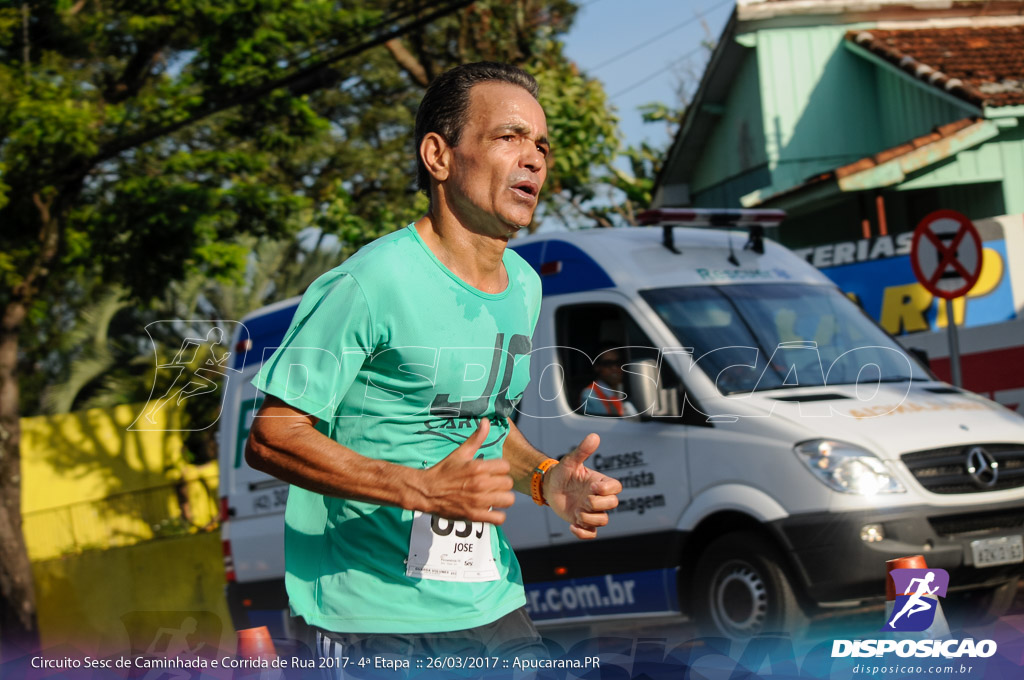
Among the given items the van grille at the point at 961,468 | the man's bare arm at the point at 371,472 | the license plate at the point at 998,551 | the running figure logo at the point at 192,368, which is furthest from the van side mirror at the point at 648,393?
the man's bare arm at the point at 371,472

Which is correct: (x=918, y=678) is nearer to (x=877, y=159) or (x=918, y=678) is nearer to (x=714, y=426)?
(x=714, y=426)

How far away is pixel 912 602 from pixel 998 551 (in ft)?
7.66

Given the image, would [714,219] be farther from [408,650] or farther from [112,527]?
[112,527]

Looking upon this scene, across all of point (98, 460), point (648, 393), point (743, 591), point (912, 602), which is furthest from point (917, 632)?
point (98, 460)

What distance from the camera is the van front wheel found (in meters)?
5.88

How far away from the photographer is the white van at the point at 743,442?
5.85m

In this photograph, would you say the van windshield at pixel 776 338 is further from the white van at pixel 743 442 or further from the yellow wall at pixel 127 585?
the yellow wall at pixel 127 585

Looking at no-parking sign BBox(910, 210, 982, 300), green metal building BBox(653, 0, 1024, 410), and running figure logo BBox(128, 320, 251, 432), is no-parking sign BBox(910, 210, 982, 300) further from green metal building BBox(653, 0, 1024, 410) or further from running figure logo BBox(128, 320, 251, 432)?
running figure logo BBox(128, 320, 251, 432)

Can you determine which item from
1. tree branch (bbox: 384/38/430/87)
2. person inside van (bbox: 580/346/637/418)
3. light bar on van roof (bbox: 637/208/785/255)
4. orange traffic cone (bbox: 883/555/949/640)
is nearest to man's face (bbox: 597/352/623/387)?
person inside van (bbox: 580/346/637/418)

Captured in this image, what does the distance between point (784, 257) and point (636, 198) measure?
1586 centimetres

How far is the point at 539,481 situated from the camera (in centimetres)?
296

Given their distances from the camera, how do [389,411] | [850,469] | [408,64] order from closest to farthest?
[389,411], [850,469], [408,64]

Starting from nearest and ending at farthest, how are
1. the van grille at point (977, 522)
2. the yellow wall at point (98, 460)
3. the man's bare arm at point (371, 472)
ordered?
the man's bare arm at point (371, 472) < the van grille at point (977, 522) < the yellow wall at point (98, 460)

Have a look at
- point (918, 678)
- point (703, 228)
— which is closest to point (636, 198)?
point (703, 228)
